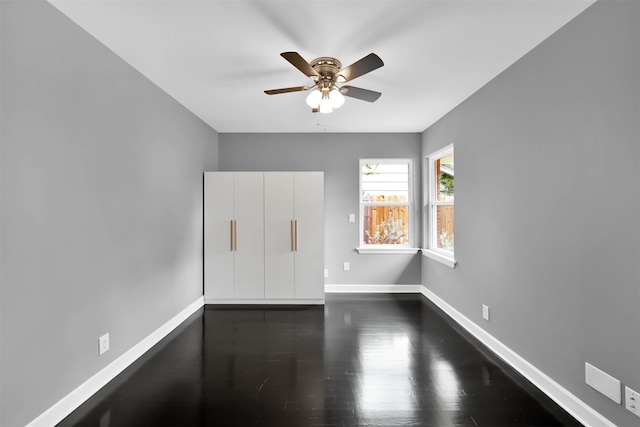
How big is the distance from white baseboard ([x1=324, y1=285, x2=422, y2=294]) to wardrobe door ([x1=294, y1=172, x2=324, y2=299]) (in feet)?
2.15

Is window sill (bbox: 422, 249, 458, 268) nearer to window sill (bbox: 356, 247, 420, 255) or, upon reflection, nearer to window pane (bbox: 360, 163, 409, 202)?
window sill (bbox: 356, 247, 420, 255)

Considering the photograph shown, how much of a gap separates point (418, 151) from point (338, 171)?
4.05 feet

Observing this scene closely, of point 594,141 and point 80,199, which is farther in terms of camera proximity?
point 80,199

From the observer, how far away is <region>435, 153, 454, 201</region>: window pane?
420 centimetres

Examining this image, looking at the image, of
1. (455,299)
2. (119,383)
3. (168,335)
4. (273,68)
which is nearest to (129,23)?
(273,68)

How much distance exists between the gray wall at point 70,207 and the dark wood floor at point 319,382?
376mm

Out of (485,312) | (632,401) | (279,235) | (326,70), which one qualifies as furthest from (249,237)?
(632,401)

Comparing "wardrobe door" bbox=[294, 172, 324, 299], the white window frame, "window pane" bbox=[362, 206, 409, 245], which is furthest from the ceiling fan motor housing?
"window pane" bbox=[362, 206, 409, 245]

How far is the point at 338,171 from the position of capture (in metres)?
4.96

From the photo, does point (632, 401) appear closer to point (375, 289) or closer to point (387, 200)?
point (375, 289)

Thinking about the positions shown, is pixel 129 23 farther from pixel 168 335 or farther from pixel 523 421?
pixel 523 421

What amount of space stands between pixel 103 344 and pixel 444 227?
3816 millimetres

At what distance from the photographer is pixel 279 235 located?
4344 mm

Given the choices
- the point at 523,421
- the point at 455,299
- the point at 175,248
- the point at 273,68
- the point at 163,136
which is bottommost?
the point at 523,421
